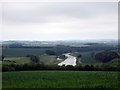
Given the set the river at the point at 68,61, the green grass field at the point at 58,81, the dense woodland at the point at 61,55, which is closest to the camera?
the green grass field at the point at 58,81

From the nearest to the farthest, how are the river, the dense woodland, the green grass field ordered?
the green grass field < the dense woodland < the river

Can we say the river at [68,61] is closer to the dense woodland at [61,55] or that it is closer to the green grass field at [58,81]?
the dense woodland at [61,55]

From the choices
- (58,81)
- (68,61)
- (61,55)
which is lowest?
(58,81)

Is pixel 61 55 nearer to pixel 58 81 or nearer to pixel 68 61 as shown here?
pixel 68 61

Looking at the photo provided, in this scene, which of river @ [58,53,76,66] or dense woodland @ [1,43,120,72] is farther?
river @ [58,53,76,66]

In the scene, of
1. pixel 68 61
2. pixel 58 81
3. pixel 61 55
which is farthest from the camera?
pixel 61 55

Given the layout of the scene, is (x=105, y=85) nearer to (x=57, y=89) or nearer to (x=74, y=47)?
(x=57, y=89)

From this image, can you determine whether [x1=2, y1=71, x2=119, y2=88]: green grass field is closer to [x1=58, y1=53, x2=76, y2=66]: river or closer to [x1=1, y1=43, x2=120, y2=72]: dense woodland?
[x1=1, y1=43, x2=120, y2=72]: dense woodland

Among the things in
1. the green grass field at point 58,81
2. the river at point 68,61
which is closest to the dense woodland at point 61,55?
the river at point 68,61

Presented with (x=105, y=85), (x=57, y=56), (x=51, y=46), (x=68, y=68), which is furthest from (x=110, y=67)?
(x=51, y=46)

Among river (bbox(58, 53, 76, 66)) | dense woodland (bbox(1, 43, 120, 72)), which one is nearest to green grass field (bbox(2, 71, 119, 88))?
dense woodland (bbox(1, 43, 120, 72))

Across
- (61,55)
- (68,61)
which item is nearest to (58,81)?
(68,61)
